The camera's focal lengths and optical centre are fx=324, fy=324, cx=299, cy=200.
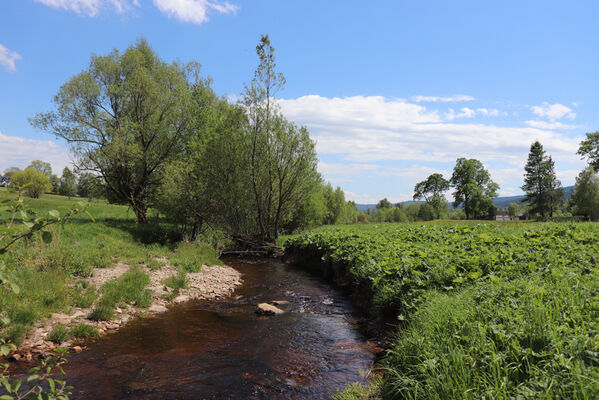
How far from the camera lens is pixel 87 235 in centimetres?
1845

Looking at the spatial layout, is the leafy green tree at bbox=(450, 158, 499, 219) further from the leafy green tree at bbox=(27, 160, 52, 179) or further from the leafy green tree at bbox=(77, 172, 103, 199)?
the leafy green tree at bbox=(27, 160, 52, 179)

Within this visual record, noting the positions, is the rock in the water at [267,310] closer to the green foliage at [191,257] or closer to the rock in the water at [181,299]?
the rock in the water at [181,299]

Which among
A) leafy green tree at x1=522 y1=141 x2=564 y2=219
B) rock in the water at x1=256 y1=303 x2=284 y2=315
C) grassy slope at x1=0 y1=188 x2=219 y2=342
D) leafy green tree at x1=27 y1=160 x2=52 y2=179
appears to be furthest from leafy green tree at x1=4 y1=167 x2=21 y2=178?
leafy green tree at x1=522 y1=141 x2=564 y2=219

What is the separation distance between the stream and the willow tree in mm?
17578

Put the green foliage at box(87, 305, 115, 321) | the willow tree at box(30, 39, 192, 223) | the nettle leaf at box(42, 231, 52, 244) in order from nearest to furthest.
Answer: the nettle leaf at box(42, 231, 52, 244)
the green foliage at box(87, 305, 115, 321)
the willow tree at box(30, 39, 192, 223)

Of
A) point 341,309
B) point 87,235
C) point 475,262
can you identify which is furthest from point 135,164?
point 475,262

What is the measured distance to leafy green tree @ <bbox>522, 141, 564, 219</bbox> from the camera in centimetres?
6862

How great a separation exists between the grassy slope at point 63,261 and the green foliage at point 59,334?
0.56 metres

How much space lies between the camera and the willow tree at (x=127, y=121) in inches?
964

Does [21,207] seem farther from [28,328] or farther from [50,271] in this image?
[50,271]

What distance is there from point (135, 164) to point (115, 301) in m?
17.6

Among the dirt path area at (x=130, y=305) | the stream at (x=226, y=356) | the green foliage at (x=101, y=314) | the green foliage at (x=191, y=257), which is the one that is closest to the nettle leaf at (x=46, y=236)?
the stream at (x=226, y=356)

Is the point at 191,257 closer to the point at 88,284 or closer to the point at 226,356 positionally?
the point at 88,284

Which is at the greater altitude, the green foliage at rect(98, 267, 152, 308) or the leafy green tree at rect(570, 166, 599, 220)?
the leafy green tree at rect(570, 166, 599, 220)
